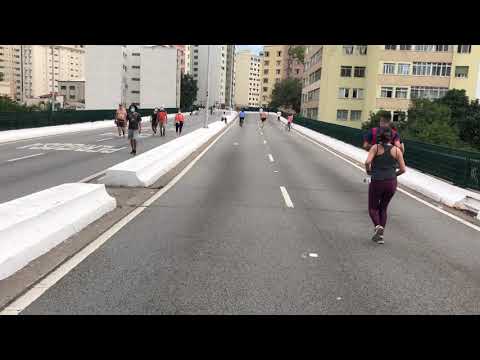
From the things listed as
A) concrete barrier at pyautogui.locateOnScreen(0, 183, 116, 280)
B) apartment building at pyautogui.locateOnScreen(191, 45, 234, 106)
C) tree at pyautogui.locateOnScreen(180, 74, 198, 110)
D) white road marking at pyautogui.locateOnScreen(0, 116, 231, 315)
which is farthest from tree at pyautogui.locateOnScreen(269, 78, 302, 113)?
concrete barrier at pyautogui.locateOnScreen(0, 183, 116, 280)

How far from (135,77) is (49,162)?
108m

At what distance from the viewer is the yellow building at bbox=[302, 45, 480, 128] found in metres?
66.1

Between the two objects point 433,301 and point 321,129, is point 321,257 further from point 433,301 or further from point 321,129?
point 321,129

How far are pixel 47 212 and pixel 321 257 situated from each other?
166 inches

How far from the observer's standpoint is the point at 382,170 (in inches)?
302

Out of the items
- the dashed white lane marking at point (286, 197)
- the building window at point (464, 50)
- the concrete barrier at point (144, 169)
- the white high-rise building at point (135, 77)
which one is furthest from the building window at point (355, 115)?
the dashed white lane marking at point (286, 197)

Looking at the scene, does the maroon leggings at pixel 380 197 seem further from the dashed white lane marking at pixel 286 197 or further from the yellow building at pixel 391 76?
the yellow building at pixel 391 76

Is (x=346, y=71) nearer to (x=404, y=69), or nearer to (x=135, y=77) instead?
(x=404, y=69)

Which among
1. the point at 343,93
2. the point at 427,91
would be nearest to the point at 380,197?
the point at 427,91

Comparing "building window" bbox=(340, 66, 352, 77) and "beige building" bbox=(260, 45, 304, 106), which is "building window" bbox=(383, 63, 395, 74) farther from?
"beige building" bbox=(260, 45, 304, 106)

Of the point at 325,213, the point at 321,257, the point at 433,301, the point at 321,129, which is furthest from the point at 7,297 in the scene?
the point at 321,129

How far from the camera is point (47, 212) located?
6.86 m

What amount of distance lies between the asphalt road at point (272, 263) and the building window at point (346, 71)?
64.8 m

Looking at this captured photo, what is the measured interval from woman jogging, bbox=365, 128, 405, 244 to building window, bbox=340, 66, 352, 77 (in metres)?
68.7
